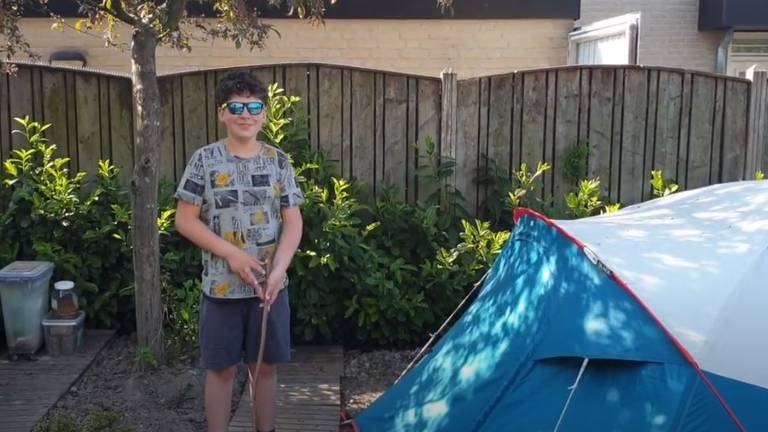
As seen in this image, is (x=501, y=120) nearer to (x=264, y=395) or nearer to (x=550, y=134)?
(x=550, y=134)

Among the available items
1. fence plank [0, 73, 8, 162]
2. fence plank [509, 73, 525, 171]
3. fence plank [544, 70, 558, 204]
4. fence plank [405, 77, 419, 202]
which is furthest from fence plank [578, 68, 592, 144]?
fence plank [0, 73, 8, 162]

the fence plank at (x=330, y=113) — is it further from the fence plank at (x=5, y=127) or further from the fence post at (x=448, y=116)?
the fence plank at (x=5, y=127)

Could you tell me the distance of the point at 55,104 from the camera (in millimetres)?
5836

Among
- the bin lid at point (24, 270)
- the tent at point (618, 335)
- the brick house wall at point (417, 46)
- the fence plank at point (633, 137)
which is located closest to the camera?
the tent at point (618, 335)

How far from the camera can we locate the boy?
11.5 ft

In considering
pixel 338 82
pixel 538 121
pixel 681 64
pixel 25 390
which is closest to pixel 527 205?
pixel 538 121

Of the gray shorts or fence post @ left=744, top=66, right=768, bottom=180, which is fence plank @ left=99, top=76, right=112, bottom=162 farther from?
fence post @ left=744, top=66, right=768, bottom=180

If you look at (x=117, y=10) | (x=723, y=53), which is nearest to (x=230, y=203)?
(x=117, y=10)

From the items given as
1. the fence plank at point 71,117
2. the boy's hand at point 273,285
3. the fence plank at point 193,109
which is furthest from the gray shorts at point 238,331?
the fence plank at point 71,117

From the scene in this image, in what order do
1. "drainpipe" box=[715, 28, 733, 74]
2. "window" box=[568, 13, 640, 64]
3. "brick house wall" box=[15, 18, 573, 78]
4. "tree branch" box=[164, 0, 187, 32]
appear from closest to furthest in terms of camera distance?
"tree branch" box=[164, 0, 187, 32] → "window" box=[568, 13, 640, 64] → "brick house wall" box=[15, 18, 573, 78] → "drainpipe" box=[715, 28, 733, 74]

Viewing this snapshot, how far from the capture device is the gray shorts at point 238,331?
359 cm

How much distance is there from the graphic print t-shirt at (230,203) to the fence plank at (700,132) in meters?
3.79

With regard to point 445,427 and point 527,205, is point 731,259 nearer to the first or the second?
point 445,427

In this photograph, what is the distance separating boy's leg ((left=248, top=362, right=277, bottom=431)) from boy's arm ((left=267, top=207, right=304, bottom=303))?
0.42 meters
